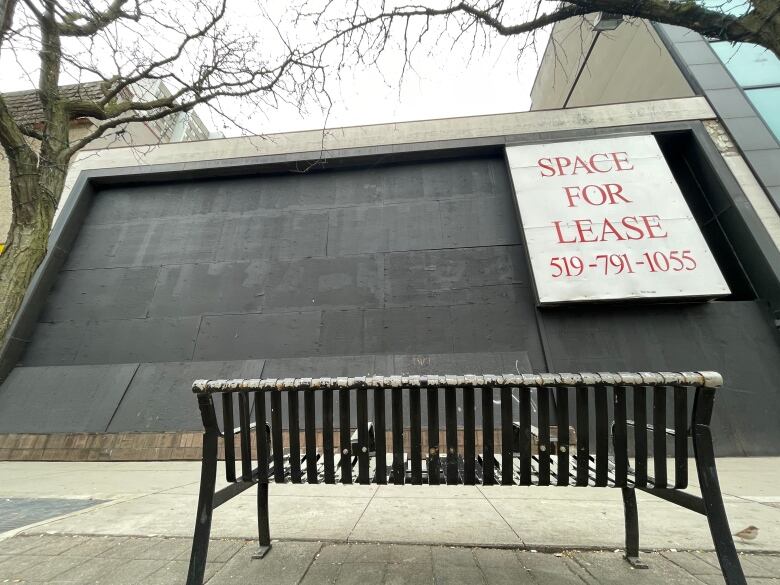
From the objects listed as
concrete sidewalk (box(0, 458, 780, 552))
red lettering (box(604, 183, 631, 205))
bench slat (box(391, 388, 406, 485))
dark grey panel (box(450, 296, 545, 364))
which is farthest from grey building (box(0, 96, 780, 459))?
bench slat (box(391, 388, 406, 485))

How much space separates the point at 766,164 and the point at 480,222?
5.75 m

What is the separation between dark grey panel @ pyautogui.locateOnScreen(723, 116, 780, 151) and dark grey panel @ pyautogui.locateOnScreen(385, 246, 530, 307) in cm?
530

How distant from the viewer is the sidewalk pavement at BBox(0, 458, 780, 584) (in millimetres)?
1771

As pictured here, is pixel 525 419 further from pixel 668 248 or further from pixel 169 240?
pixel 169 240

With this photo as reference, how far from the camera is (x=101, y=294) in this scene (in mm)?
7461

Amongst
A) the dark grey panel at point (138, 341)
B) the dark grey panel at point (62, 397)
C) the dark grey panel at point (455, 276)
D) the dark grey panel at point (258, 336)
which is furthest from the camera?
the dark grey panel at point (455, 276)

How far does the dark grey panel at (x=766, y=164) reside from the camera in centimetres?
692

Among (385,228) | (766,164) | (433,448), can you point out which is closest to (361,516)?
(433,448)

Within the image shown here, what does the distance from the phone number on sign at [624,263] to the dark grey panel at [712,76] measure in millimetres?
4882

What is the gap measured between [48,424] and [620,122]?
12.6 metres

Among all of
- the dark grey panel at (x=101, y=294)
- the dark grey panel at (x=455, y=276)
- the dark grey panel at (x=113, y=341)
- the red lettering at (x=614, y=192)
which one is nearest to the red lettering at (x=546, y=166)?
the red lettering at (x=614, y=192)

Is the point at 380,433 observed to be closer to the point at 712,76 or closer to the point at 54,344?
the point at 54,344

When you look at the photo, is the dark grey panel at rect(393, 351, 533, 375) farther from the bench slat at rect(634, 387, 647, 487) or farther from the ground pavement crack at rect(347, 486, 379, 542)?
the bench slat at rect(634, 387, 647, 487)

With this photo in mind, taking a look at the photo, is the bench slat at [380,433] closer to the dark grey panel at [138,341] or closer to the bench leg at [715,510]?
the bench leg at [715,510]
